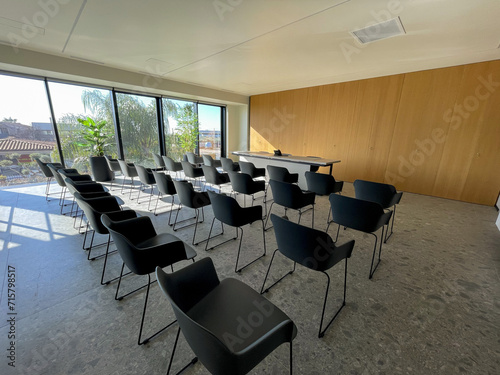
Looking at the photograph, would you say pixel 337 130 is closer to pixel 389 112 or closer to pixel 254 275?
pixel 389 112

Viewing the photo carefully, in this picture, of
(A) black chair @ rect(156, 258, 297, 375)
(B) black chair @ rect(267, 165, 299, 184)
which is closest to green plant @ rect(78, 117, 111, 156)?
(B) black chair @ rect(267, 165, 299, 184)

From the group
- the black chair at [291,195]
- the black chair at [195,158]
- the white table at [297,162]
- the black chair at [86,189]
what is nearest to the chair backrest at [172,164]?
the black chair at [195,158]

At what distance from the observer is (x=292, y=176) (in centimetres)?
429

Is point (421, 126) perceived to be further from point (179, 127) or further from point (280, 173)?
point (179, 127)

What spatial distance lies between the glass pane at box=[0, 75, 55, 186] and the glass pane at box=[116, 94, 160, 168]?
172 cm

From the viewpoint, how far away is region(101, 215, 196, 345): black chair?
56.6 inches

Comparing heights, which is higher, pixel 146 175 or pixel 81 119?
pixel 81 119

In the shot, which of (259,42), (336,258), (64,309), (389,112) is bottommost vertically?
(64,309)

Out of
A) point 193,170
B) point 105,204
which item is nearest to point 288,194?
point 105,204

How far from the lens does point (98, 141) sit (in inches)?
232

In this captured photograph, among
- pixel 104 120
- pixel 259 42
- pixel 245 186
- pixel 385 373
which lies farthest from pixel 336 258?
pixel 104 120

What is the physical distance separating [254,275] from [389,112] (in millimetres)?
6087

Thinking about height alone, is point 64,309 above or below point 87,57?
below

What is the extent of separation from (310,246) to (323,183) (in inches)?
90.4
